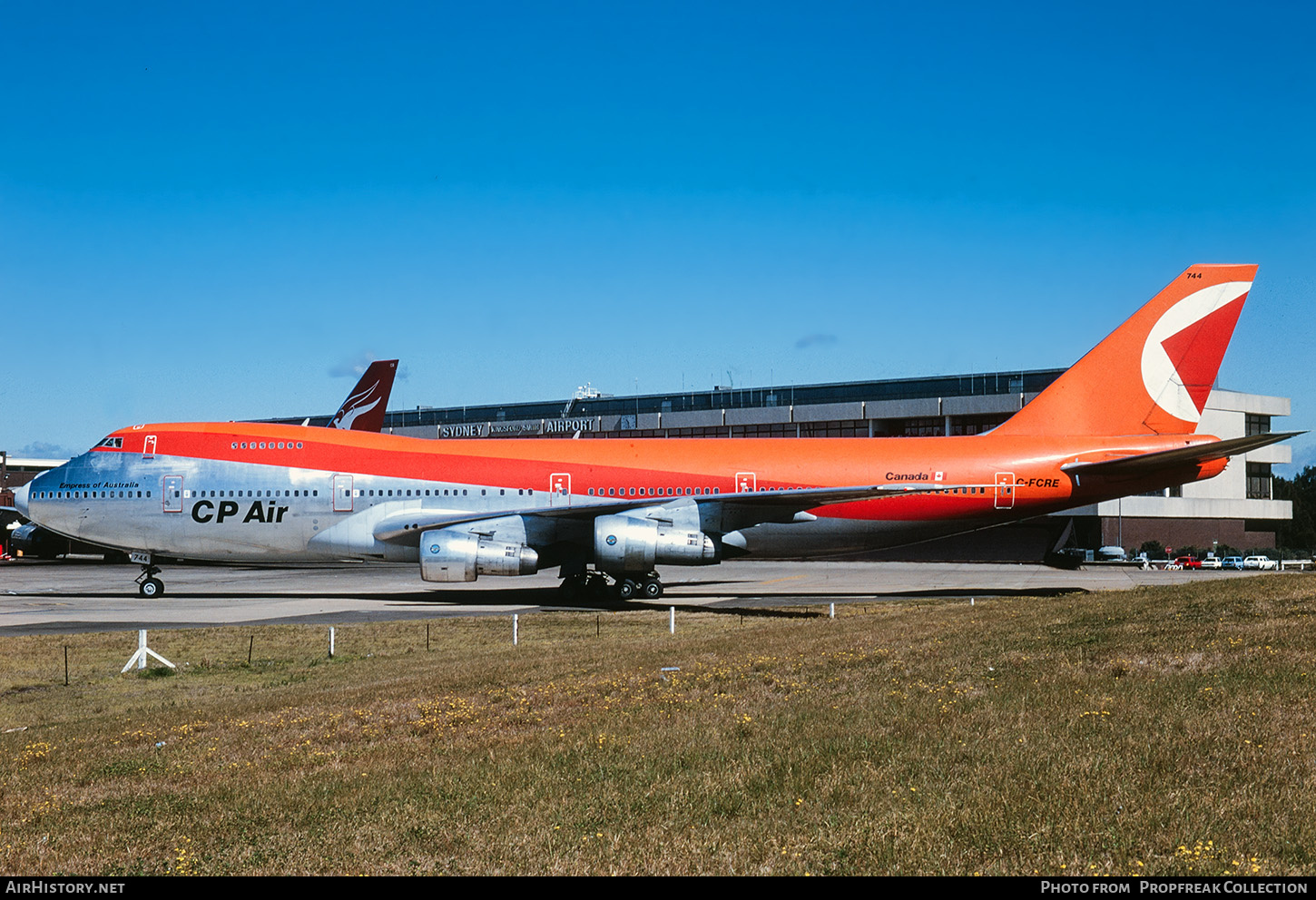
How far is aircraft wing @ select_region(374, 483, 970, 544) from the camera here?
31.2 meters

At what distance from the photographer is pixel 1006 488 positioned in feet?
108

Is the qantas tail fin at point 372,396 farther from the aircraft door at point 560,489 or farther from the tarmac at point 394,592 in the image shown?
the aircraft door at point 560,489

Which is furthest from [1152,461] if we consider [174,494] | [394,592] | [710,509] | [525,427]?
[525,427]

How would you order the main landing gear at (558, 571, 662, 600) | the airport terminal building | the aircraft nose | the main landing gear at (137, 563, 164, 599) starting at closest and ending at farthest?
the main landing gear at (558, 571, 662, 600) < the aircraft nose < the main landing gear at (137, 563, 164, 599) < the airport terminal building

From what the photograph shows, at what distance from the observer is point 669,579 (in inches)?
1677

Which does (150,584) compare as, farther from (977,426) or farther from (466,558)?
(977,426)

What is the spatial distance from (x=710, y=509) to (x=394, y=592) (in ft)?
44.5

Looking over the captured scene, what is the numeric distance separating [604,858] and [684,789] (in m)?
1.64

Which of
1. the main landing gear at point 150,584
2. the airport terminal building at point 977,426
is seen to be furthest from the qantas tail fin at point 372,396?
the main landing gear at point 150,584

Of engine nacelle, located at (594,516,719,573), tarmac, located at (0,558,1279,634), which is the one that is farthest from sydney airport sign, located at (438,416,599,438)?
engine nacelle, located at (594,516,719,573)

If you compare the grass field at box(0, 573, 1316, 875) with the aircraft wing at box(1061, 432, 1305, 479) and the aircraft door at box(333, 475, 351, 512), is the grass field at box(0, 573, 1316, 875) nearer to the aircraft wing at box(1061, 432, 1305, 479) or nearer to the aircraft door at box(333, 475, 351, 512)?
the aircraft wing at box(1061, 432, 1305, 479)

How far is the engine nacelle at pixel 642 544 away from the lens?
3044 cm

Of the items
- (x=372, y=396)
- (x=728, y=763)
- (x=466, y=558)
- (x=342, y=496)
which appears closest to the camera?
(x=728, y=763)

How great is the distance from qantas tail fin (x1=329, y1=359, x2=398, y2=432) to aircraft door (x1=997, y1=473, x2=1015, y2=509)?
A: 3803 centimetres
